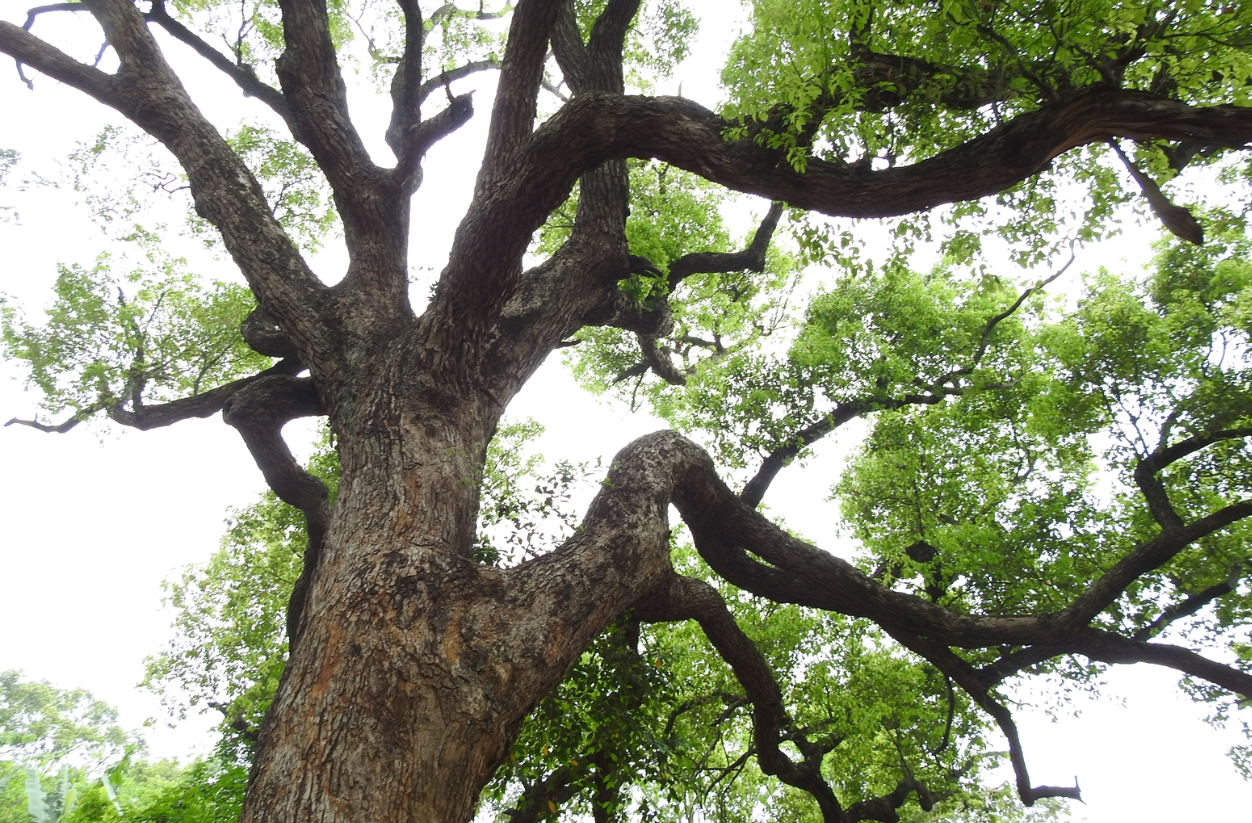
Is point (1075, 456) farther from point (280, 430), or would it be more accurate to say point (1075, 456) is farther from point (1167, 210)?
point (280, 430)

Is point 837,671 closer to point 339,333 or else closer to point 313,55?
point 339,333

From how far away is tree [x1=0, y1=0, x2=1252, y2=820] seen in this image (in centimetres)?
366

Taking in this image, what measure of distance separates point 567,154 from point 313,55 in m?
4.18

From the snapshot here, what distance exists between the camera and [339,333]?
5.75 meters

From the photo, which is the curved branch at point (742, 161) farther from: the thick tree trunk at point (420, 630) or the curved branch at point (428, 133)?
the curved branch at point (428, 133)

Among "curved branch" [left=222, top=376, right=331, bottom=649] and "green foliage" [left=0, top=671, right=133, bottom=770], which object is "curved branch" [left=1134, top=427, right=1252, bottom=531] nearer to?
"curved branch" [left=222, top=376, right=331, bottom=649]

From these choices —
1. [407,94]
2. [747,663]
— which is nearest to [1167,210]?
[747,663]

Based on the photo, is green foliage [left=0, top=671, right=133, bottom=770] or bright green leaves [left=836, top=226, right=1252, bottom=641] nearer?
bright green leaves [left=836, top=226, right=1252, bottom=641]

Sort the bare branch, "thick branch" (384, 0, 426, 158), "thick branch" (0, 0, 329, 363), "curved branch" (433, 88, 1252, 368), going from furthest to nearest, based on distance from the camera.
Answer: "thick branch" (384, 0, 426, 158) < the bare branch < "thick branch" (0, 0, 329, 363) < "curved branch" (433, 88, 1252, 368)

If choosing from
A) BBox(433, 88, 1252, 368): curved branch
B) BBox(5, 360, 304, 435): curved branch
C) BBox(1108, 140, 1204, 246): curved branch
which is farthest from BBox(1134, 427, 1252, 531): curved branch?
BBox(5, 360, 304, 435): curved branch

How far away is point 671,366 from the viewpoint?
485 inches

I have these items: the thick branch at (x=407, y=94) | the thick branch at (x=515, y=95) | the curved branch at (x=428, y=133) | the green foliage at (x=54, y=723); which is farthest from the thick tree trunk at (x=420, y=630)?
the green foliage at (x=54, y=723)

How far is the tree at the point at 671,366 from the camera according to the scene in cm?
366

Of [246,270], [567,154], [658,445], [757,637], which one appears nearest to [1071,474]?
[757,637]
